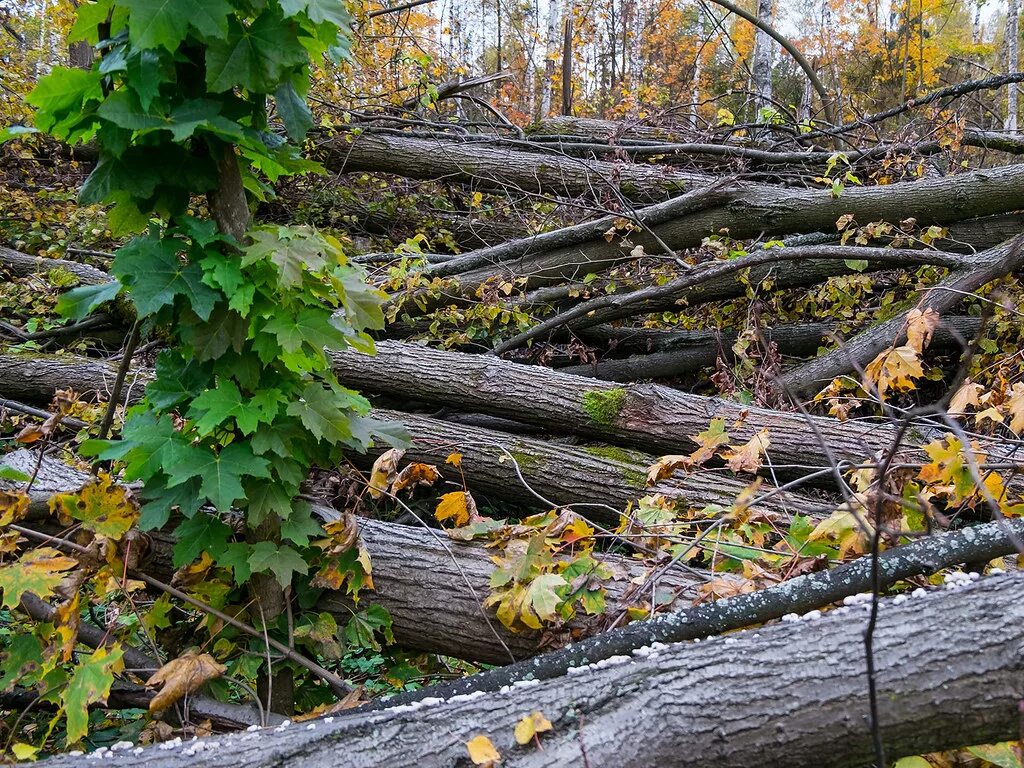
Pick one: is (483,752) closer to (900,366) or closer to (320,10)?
(320,10)

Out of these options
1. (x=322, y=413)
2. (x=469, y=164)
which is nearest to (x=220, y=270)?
(x=322, y=413)

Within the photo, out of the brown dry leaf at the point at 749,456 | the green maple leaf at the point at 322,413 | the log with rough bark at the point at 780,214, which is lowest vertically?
the brown dry leaf at the point at 749,456

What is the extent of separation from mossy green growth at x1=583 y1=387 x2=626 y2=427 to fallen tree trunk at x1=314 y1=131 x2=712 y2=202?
8.72ft

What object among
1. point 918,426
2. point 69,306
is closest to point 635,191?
point 918,426

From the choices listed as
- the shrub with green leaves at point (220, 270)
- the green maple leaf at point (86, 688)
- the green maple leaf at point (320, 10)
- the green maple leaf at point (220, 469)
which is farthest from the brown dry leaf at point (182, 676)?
the green maple leaf at point (320, 10)

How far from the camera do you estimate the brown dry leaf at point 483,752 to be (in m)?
1.44

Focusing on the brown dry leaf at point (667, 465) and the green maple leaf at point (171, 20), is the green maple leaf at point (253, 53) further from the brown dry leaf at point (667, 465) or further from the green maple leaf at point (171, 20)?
the brown dry leaf at point (667, 465)

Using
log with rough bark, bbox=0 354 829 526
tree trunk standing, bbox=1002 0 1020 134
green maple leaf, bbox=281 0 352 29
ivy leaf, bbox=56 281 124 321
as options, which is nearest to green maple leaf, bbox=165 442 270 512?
ivy leaf, bbox=56 281 124 321

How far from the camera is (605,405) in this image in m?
3.92

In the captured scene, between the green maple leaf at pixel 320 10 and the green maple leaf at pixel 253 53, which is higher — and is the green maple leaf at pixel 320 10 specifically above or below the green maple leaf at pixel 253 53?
above

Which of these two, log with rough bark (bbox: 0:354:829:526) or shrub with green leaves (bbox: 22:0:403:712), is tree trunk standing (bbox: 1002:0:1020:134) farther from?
shrub with green leaves (bbox: 22:0:403:712)

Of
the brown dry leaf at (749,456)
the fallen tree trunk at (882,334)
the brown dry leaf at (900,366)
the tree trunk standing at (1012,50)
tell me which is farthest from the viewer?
the tree trunk standing at (1012,50)

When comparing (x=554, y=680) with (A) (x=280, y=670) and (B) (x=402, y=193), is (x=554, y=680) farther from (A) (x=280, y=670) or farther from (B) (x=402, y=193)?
(B) (x=402, y=193)

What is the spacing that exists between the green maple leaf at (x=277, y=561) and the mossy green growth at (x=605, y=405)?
202cm
